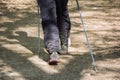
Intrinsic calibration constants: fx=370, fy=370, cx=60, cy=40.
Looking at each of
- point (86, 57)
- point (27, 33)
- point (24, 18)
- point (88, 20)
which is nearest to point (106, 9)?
point (88, 20)

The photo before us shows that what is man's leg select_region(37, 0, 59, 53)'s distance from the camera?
537 cm

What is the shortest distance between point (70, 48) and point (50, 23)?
3.32ft

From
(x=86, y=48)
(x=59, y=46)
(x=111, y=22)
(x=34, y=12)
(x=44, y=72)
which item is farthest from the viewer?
(x=34, y=12)

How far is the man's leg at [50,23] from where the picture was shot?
5.37m

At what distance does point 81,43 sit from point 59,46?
3.36 feet

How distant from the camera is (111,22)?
8.27m

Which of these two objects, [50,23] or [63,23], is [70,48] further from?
[50,23]

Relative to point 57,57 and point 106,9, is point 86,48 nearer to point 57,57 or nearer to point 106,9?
point 57,57

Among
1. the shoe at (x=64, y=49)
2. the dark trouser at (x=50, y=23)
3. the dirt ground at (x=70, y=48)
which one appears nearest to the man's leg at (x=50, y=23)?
the dark trouser at (x=50, y=23)

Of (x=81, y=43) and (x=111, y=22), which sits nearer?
(x=81, y=43)

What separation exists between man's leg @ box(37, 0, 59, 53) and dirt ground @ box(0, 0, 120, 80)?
306mm

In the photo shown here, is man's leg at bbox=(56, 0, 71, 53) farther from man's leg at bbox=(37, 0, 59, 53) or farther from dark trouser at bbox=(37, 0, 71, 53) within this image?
man's leg at bbox=(37, 0, 59, 53)


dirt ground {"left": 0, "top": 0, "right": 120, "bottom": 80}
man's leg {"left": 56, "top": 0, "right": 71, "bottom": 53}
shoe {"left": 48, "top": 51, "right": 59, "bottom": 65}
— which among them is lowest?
dirt ground {"left": 0, "top": 0, "right": 120, "bottom": 80}

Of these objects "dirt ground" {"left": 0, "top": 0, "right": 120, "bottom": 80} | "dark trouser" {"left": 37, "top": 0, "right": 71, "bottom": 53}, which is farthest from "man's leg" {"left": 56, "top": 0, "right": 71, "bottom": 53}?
"dirt ground" {"left": 0, "top": 0, "right": 120, "bottom": 80}
